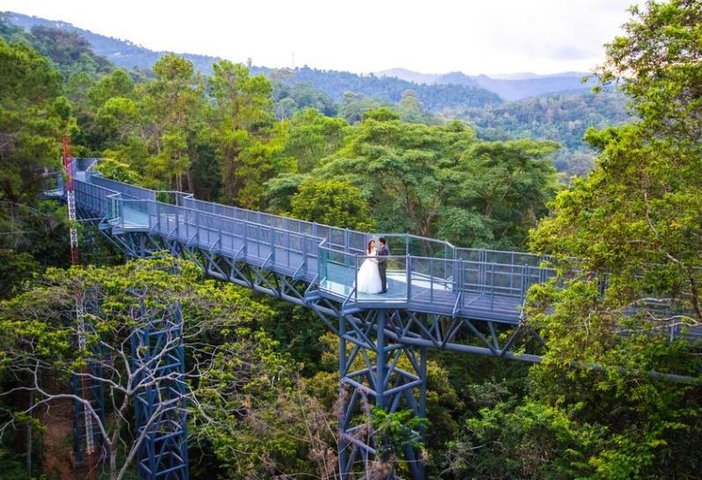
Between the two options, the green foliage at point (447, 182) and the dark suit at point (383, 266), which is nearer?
the dark suit at point (383, 266)

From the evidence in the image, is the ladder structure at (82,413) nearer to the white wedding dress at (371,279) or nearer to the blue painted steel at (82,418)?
the blue painted steel at (82,418)

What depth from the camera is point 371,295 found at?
13289 millimetres

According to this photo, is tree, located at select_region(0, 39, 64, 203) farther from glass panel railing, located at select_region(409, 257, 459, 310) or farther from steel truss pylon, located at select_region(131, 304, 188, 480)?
glass panel railing, located at select_region(409, 257, 459, 310)

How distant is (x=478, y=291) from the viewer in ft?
42.7

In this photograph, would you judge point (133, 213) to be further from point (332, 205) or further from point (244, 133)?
point (244, 133)

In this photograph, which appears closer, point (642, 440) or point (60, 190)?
point (642, 440)

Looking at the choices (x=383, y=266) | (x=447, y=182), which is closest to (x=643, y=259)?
(x=383, y=266)

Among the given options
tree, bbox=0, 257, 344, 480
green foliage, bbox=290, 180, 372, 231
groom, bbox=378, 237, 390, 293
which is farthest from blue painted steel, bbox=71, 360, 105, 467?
groom, bbox=378, 237, 390, 293

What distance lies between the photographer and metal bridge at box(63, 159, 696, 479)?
41.9 ft

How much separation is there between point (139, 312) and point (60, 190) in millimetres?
13801

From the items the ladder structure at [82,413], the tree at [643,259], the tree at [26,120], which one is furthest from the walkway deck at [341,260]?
the tree at [26,120]

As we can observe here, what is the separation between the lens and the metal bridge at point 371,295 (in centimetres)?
1277

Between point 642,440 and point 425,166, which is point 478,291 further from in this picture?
point 425,166

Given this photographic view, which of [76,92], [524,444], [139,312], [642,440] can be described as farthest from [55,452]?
[76,92]
